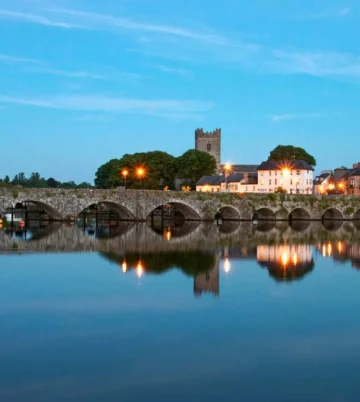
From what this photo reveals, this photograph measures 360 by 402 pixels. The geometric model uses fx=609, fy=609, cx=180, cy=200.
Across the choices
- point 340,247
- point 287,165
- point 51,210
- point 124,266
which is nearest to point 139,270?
point 124,266

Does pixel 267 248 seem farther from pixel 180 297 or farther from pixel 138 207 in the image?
pixel 138 207

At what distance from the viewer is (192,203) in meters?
70.7

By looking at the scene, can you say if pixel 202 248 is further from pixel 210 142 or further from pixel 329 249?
pixel 210 142

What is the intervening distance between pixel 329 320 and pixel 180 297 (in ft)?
18.6

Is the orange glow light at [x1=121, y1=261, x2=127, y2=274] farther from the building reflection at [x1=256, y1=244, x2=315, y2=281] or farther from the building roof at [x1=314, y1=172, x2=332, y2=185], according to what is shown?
the building roof at [x1=314, y1=172, x2=332, y2=185]

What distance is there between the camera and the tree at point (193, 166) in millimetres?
111312

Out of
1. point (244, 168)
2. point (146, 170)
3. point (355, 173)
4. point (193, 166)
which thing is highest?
point (244, 168)

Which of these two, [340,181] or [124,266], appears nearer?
[124,266]

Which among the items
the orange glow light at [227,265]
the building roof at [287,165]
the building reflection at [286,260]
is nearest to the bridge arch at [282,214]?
the building roof at [287,165]

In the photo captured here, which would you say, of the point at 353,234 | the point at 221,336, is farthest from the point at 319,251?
the point at 221,336

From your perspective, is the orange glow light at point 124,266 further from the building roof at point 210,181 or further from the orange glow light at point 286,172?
the building roof at point 210,181

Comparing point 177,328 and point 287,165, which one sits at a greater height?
point 287,165

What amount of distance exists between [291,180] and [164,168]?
2388 centimetres

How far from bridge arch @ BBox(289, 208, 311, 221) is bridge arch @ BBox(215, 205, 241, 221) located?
8.26m
